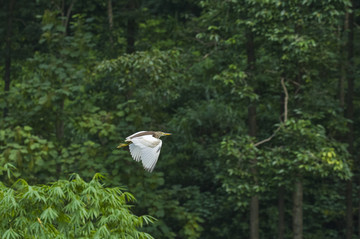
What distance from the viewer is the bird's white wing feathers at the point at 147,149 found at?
18.3 feet

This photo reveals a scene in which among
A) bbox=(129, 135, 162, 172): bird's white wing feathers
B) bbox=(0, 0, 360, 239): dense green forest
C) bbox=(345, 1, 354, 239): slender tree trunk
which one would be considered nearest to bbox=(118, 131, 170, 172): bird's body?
bbox=(129, 135, 162, 172): bird's white wing feathers

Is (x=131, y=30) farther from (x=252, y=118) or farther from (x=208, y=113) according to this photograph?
(x=252, y=118)

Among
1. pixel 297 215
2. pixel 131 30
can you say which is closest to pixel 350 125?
pixel 297 215

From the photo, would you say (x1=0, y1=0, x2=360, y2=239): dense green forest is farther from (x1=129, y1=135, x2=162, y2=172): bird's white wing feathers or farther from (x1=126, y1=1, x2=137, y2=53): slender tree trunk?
(x1=129, y1=135, x2=162, y2=172): bird's white wing feathers

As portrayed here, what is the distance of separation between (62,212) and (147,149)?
108 centimetres

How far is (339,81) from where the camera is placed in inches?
523

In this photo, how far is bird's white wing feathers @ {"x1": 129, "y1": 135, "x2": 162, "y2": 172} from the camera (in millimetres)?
5566

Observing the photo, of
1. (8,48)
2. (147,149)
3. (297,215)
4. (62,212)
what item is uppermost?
(8,48)

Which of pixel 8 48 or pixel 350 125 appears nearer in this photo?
pixel 350 125

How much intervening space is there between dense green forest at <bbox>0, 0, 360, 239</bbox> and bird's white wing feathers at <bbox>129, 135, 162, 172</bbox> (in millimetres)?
2725

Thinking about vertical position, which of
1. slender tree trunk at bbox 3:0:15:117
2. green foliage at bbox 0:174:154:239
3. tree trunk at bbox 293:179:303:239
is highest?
slender tree trunk at bbox 3:0:15:117

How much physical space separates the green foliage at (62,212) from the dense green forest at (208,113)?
8.07ft

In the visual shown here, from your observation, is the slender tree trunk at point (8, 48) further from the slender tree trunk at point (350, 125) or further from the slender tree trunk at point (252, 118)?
the slender tree trunk at point (350, 125)

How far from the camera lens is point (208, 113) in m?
12.4
